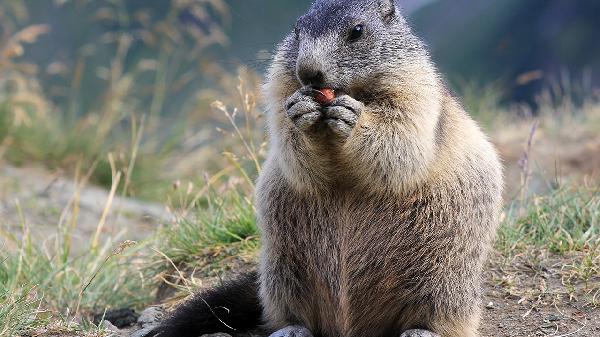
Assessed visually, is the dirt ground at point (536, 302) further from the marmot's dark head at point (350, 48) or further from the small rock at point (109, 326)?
the small rock at point (109, 326)

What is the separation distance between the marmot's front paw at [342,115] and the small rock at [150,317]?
1640 mm

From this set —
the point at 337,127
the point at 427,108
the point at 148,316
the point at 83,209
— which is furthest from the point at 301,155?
the point at 83,209

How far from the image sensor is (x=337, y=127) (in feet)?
12.4

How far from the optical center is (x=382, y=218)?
3.97 meters

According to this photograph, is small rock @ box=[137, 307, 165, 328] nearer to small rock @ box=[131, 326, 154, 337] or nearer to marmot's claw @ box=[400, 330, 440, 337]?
small rock @ box=[131, 326, 154, 337]

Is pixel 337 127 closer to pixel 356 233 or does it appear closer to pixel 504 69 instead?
pixel 356 233

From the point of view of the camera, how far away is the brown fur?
3926 millimetres

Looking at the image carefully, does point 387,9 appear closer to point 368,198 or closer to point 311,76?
point 311,76

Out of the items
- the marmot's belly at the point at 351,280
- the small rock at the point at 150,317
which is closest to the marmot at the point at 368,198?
the marmot's belly at the point at 351,280

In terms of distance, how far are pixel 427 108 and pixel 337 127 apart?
51cm

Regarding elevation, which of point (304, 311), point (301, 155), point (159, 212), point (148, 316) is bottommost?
point (159, 212)

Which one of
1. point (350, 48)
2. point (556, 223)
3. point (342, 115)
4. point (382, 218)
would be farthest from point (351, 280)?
point (556, 223)

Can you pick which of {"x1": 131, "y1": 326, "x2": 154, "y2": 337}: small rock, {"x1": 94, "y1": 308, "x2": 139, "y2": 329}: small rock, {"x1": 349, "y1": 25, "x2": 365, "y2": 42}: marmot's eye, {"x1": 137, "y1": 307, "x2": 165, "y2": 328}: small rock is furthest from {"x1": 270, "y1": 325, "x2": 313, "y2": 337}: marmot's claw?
{"x1": 349, "y1": 25, "x2": 365, "y2": 42}: marmot's eye

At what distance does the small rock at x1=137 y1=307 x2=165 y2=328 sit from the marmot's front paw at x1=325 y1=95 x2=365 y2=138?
1.64m
